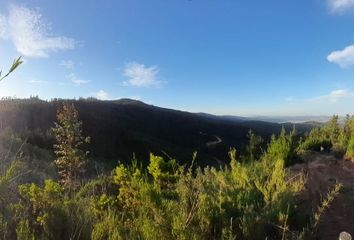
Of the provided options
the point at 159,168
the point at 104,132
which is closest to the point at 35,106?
the point at 104,132

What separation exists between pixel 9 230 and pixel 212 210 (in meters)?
1.88

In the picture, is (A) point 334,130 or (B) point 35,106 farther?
(B) point 35,106

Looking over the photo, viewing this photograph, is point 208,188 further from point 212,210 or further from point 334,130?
point 334,130

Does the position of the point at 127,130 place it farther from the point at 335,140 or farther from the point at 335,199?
the point at 335,199

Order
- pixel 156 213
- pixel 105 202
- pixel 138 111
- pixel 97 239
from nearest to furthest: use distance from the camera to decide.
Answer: pixel 97 239 → pixel 156 213 → pixel 105 202 → pixel 138 111

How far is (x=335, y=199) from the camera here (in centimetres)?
512

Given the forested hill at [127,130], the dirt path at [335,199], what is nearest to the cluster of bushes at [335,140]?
the dirt path at [335,199]

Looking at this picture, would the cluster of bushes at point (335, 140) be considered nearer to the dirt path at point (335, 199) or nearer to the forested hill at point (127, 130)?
the dirt path at point (335, 199)

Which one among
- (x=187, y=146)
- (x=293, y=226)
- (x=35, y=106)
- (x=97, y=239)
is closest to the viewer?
(x=97, y=239)

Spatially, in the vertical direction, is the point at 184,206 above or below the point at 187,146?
above

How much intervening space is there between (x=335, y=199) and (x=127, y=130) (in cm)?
4665

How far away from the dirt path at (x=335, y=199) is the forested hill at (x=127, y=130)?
1847 mm

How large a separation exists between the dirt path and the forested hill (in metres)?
1.85

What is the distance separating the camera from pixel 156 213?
394 centimetres
